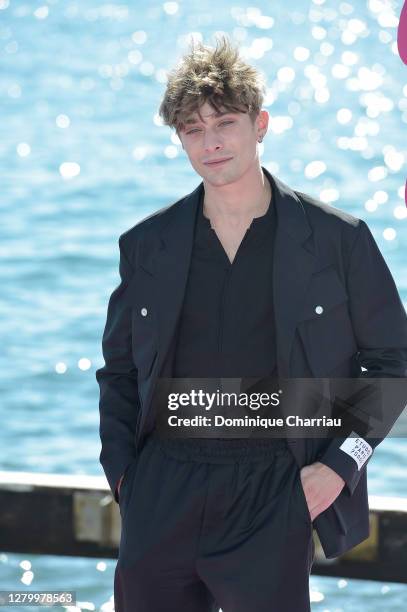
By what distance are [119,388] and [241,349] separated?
0.42 metres

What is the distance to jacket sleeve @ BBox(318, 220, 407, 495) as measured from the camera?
126 inches

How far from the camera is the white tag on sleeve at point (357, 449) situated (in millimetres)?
3191

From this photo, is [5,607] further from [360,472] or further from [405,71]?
[405,71]

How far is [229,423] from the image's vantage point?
10.6 ft

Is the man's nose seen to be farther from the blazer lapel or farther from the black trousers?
the black trousers

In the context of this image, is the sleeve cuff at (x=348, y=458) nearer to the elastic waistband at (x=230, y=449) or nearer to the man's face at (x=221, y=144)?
the elastic waistband at (x=230, y=449)

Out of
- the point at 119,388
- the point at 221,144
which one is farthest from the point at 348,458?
the point at 221,144

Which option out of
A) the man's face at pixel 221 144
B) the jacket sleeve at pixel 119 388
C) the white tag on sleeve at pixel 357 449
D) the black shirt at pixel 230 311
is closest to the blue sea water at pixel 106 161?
the jacket sleeve at pixel 119 388

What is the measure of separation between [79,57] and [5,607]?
14949 mm

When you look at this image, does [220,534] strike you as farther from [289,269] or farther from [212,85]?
[212,85]

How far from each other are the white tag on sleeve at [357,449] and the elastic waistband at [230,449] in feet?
0.45

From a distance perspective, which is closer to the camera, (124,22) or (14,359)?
(14,359)

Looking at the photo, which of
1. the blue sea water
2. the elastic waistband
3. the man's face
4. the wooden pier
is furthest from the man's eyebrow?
the blue sea water

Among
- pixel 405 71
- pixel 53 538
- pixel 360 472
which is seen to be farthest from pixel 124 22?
pixel 360 472
